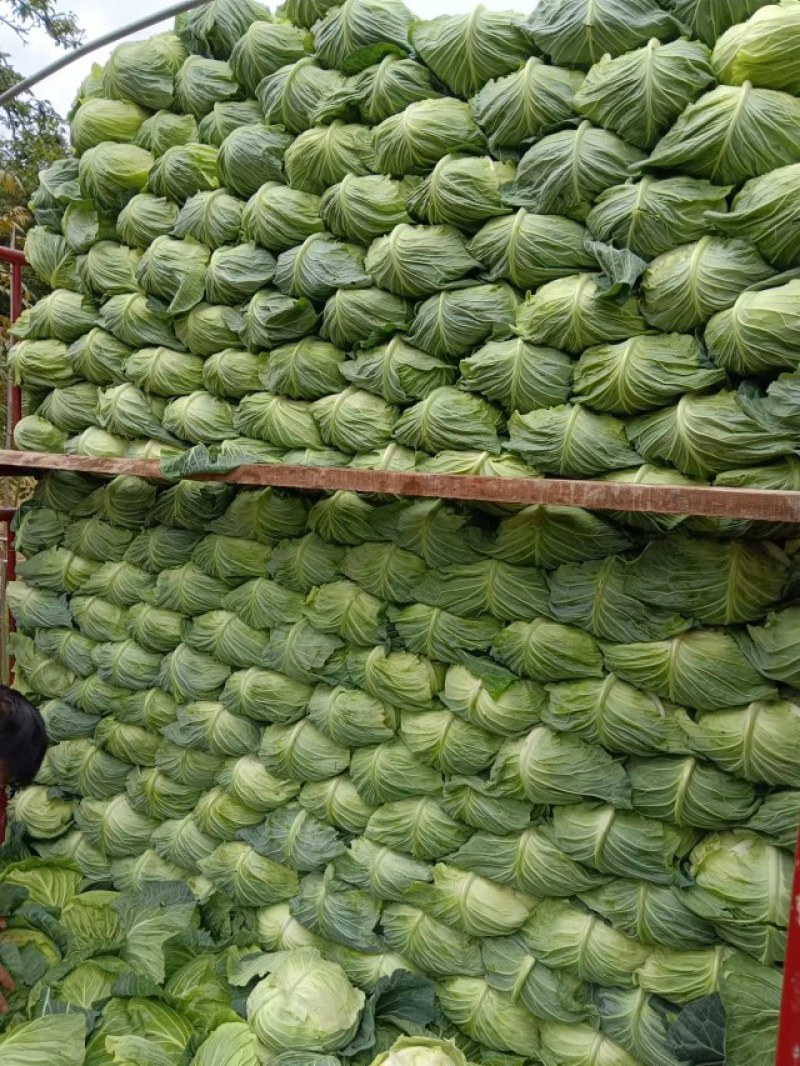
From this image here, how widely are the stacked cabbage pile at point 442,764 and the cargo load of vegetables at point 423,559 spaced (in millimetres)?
16

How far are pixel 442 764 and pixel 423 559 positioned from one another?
84 cm

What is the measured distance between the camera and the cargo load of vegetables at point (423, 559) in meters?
2.42

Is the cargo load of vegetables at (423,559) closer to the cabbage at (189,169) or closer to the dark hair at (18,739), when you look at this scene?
the cabbage at (189,169)

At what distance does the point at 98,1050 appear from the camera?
302 cm

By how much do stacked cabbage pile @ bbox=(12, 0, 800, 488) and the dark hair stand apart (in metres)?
A: 1.37

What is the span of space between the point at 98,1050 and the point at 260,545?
2195mm

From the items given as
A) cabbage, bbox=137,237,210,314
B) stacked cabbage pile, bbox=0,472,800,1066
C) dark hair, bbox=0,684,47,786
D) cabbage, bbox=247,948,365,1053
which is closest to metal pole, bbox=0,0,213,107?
cabbage, bbox=137,237,210,314

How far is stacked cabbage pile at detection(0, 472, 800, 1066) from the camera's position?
2447 millimetres

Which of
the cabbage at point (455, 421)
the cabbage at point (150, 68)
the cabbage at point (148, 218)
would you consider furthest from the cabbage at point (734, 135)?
the cabbage at point (150, 68)

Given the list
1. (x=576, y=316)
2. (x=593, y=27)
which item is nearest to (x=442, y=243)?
(x=576, y=316)

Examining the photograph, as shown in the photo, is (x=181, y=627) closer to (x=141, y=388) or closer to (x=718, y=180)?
(x=141, y=388)

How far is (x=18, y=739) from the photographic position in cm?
309

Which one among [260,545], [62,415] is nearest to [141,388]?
[62,415]

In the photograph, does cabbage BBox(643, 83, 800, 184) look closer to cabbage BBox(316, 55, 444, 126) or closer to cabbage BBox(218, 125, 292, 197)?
cabbage BBox(316, 55, 444, 126)
